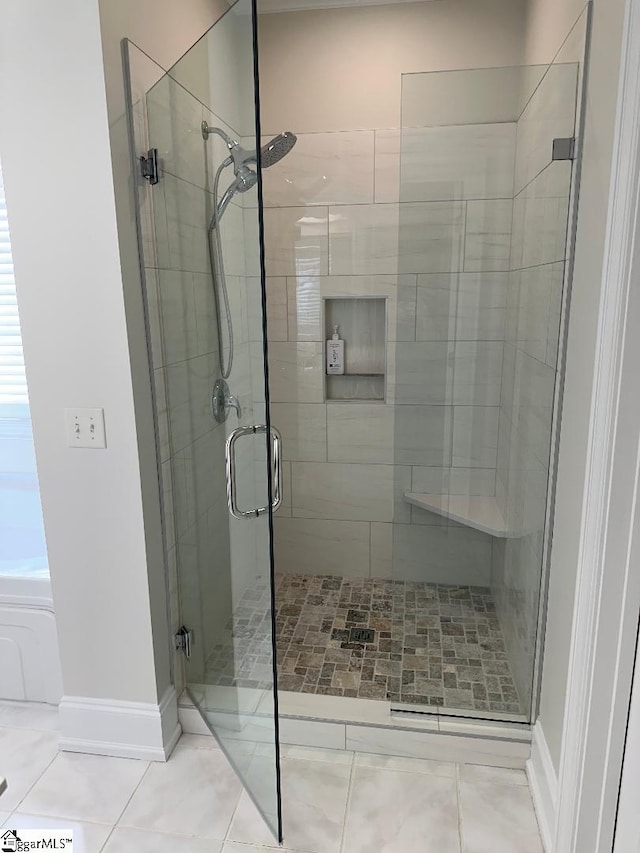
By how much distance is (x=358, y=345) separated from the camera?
2.94 metres

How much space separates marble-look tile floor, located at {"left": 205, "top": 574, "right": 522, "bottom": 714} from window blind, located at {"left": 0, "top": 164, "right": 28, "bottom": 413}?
41.7 inches

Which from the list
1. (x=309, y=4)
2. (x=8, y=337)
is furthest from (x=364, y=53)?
(x=8, y=337)

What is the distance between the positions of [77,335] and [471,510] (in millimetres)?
1549

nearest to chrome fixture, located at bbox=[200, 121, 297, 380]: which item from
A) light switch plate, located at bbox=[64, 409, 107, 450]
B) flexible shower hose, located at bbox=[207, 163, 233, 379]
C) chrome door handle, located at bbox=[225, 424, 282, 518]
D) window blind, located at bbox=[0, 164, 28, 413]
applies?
flexible shower hose, located at bbox=[207, 163, 233, 379]

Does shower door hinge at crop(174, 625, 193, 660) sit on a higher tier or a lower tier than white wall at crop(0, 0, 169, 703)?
lower

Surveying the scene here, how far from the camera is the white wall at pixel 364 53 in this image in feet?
8.37

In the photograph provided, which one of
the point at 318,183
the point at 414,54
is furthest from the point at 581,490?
the point at 414,54

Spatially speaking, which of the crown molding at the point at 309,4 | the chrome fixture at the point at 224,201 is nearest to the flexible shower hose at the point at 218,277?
the chrome fixture at the point at 224,201

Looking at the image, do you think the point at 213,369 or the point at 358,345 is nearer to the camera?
the point at 213,369

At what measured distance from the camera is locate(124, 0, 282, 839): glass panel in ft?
4.78

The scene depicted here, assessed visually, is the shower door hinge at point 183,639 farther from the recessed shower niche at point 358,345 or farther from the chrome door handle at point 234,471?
the recessed shower niche at point 358,345

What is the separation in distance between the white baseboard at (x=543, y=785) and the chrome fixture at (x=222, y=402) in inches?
53.1

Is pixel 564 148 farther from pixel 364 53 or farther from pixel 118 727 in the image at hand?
pixel 118 727

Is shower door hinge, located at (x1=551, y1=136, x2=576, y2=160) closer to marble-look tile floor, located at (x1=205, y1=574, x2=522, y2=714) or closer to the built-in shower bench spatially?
the built-in shower bench
